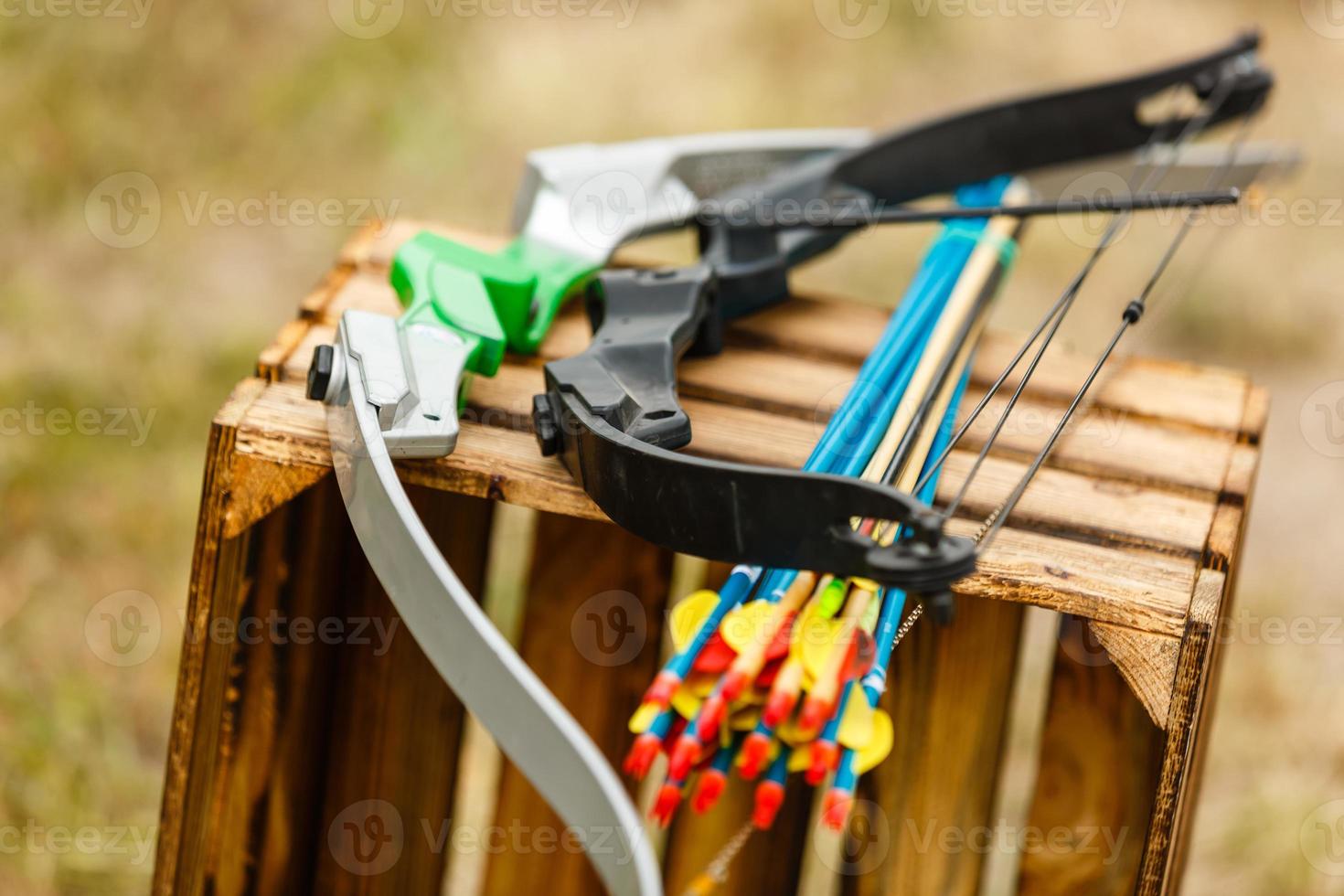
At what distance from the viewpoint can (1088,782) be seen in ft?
3.71

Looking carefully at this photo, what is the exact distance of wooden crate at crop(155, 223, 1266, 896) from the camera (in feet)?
2.90

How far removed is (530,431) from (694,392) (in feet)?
0.52

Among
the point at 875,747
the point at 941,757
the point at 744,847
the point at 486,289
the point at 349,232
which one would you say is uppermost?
the point at 349,232

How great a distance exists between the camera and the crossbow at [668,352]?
66 centimetres

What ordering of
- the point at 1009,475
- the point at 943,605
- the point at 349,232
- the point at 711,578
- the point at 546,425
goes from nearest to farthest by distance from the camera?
the point at 943,605 → the point at 546,425 → the point at 1009,475 → the point at 711,578 → the point at 349,232

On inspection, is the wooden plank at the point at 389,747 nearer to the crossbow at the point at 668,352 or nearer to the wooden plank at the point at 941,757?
the crossbow at the point at 668,352

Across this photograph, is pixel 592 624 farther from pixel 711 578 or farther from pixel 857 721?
pixel 857 721

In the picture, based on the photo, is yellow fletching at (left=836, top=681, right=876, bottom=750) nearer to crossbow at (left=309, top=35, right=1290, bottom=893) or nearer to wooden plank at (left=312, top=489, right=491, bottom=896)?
crossbow at (left=309, top=35, right=1290, bottom=893)

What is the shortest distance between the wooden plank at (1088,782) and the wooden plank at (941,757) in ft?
0.15

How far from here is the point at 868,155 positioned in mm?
1268

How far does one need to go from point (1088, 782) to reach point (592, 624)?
46 cm

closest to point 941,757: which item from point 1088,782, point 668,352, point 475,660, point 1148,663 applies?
point 1088,782

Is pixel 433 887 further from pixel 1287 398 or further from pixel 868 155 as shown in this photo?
pixel 1287 398

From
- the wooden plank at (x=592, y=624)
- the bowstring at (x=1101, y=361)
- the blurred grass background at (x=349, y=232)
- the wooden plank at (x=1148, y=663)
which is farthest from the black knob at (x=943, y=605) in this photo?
the blurred grass background at (x=349, y=232)
